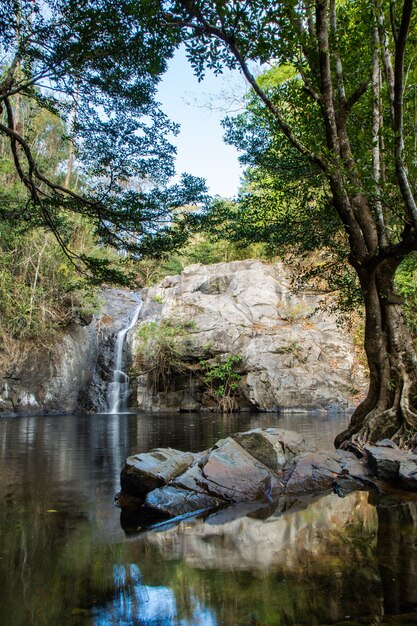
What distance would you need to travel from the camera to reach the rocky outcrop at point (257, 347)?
1791 cm

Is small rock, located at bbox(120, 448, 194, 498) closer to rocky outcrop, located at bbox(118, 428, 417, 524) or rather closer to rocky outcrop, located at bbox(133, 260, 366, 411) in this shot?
rocky outcrop, located at bbox(118, 428, 417, 524)

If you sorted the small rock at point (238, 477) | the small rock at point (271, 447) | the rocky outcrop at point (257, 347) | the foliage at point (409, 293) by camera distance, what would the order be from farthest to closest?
the rocky outcrop at point (257, 347), the foliage at point (409, 293), the small rock at point (271, 447), the small rock at point (238, 477)

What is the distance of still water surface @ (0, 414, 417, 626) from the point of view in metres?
2.48

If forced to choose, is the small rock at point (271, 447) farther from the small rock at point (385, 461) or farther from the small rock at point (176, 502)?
the small rock at point (176, 502)

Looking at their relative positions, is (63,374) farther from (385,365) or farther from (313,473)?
(313,473)

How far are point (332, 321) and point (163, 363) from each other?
811cm

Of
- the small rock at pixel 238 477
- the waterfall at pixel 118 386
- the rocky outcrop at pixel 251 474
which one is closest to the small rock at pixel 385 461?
the rocky outcrop at pixel 251 474

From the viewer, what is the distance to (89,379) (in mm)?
19016

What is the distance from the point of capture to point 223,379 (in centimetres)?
1859

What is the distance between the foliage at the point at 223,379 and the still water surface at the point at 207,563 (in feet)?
41.3

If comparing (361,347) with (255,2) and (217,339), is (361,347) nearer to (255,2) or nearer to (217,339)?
(217,339)

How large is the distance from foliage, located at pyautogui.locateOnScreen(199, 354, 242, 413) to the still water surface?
12.6m

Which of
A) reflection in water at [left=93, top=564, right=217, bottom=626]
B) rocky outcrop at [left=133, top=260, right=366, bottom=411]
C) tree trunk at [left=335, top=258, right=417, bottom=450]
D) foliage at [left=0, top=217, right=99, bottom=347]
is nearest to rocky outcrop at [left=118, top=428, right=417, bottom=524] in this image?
tree trunk at [left=335, top=258, right=417, bottom=450]

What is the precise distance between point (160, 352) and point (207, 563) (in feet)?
51.4
